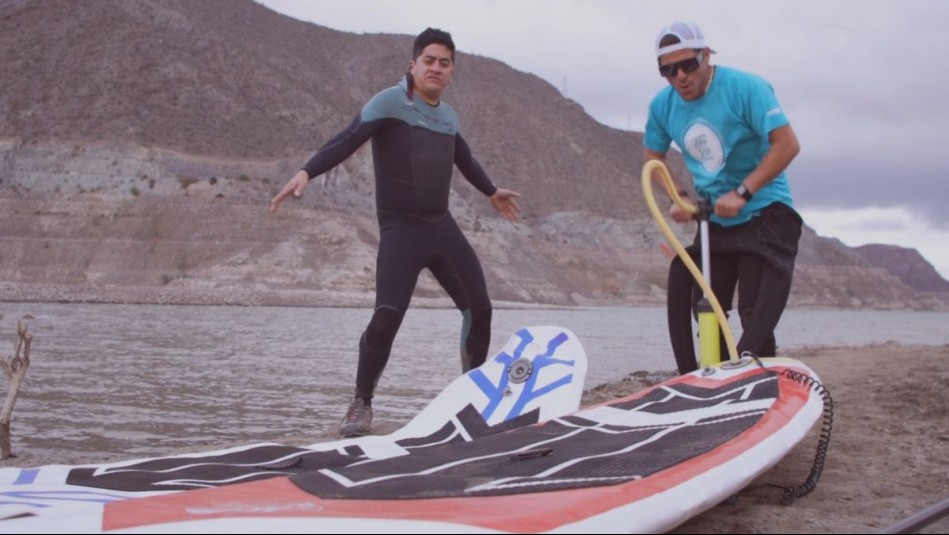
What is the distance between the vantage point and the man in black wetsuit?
557 cm

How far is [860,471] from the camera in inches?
153

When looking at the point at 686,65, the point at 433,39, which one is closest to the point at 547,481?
the point at 686,65

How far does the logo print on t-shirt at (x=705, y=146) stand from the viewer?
464 centimetres

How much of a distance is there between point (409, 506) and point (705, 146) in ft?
9.44

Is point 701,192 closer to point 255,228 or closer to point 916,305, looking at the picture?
point 255,228

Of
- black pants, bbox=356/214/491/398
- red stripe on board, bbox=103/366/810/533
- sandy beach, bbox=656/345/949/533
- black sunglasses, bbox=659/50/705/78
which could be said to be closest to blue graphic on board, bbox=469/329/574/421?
black pants, bbox=356/214/491/398

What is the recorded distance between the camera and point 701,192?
190 inches

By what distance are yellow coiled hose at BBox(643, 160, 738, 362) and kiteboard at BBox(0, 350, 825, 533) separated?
0.37m

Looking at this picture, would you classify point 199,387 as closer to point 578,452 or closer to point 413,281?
point 413,281

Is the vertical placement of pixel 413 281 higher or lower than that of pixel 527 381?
higher

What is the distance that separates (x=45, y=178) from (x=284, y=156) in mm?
13476

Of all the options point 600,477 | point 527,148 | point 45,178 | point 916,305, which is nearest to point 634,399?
point 600,477

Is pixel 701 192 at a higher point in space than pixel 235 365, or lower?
higher

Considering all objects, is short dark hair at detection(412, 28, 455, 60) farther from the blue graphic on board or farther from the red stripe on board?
the red stripe on board
